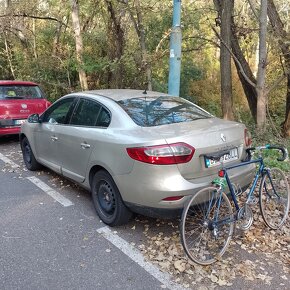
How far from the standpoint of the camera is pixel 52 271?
10.7 ft

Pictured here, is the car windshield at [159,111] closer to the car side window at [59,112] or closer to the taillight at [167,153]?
the taillight at [167,153]

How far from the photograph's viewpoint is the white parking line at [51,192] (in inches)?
192

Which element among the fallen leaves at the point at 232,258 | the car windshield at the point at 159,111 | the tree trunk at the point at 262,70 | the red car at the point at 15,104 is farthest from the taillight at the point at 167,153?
the red car at the point at 15,104

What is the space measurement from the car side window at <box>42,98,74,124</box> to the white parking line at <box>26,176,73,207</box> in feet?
3.31

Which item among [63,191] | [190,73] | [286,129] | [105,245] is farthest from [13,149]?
[190,73]

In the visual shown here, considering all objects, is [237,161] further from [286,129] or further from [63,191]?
[286,129]

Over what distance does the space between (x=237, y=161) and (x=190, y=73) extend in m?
11.8

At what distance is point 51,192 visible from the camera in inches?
207

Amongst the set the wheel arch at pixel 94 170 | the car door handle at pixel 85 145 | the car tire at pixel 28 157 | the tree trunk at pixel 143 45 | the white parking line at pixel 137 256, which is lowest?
the white parking line at pixel 137 256

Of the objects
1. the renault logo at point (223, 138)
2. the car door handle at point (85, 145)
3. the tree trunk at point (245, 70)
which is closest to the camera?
the renault logo at point (223, 138)

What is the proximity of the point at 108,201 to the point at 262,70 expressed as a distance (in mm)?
5108

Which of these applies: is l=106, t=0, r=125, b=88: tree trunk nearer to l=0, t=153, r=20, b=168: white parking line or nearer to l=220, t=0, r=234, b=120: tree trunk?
l=220, t=0, r=234, b=120: tree trunk

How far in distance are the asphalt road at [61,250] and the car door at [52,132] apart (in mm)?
532

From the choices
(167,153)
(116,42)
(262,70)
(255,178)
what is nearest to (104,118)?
(167,153)
